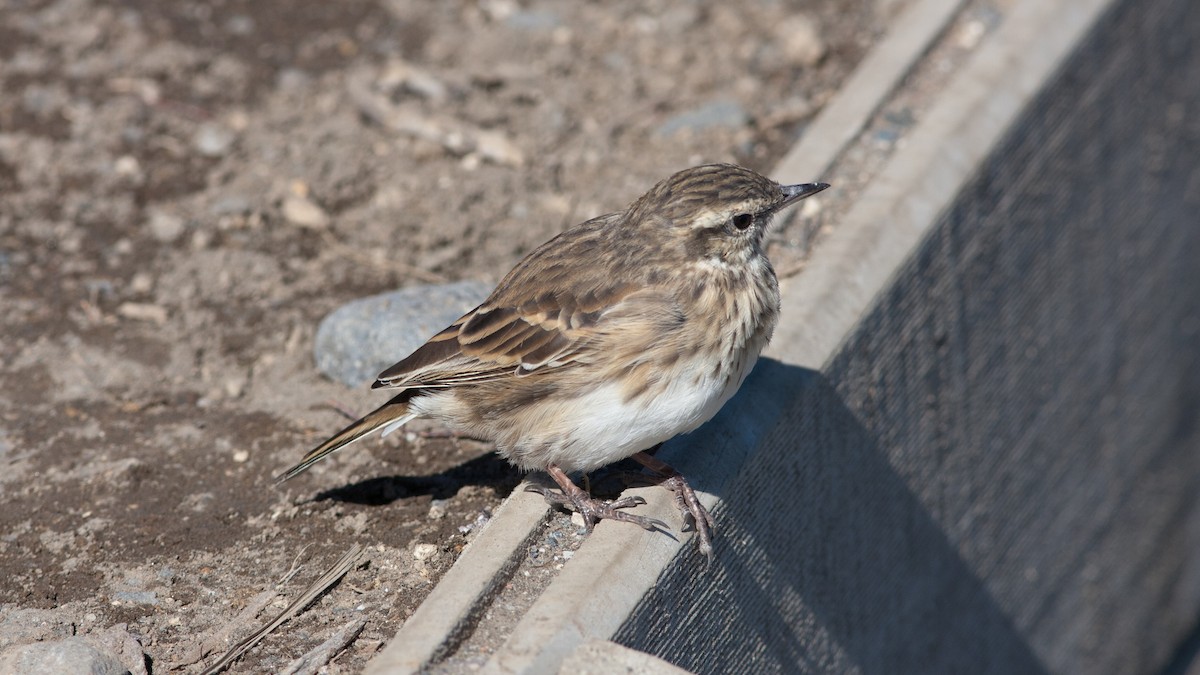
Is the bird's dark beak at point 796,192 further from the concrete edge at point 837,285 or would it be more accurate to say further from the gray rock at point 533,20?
the gray rock at point 533,20

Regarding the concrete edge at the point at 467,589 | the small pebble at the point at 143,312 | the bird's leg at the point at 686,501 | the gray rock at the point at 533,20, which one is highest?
the gray rock at the point at 533,20

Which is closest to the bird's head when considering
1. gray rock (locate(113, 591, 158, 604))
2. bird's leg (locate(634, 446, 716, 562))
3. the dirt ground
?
bird's leg (locate(634, 446, 716, 562))

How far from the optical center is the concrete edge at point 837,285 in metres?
4.29

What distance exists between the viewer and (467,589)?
4.36m

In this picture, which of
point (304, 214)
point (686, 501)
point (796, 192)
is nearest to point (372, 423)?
point (686, 501)

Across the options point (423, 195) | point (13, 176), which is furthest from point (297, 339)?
point (13, 176)

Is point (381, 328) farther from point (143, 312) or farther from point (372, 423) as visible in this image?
point (143, 312)

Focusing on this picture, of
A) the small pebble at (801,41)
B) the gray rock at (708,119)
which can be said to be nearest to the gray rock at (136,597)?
the gray rock at (708,119)

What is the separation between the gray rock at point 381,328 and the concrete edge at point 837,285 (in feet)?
4.64

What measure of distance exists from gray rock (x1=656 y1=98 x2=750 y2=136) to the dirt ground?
0.05 feet

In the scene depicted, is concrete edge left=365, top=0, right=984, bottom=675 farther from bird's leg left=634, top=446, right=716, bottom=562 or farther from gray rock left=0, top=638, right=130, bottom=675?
gray rock left=0, top=638, right=130, bottom=675

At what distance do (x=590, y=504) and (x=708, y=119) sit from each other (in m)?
3.49

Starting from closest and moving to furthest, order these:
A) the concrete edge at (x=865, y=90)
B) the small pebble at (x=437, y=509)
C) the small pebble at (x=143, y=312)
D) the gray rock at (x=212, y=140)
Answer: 1. the small pebble at (x=437, y=509)
2. the small pebble at (x=143, y=312)
3. the concrete edge at (x=865, y=90)
4. the gray rock at (x=212, y=140)

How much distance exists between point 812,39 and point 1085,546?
12.4 ft
